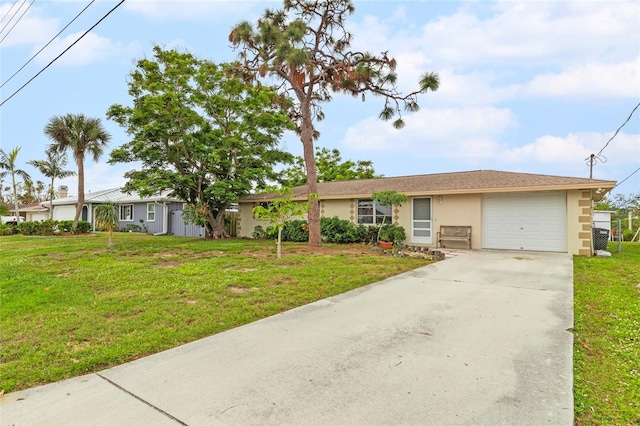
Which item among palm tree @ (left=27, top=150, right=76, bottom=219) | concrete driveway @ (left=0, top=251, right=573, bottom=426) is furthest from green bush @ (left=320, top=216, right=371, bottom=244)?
palm tree @ (left=27, top=150, right=76, bottom=219)

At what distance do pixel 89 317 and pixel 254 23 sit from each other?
1041 centimetres

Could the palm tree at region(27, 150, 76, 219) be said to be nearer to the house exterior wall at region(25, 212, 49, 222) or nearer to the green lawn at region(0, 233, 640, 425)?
the house exterior wall at region(25, 212, 49, 222)

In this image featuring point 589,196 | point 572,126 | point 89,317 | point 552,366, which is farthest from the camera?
point 572,126

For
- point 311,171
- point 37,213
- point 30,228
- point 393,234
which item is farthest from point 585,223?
point 37,213

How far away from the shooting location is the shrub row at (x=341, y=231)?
12922mm

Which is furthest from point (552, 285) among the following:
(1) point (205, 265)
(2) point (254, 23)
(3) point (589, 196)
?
(2) point (254, 23)

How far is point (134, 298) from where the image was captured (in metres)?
5.23

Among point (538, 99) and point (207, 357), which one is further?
point (538, 99)

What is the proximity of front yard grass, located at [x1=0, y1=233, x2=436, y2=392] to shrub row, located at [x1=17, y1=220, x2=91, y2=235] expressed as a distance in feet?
43.2

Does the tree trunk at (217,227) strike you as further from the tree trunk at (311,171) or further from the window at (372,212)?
the window at (372,212)

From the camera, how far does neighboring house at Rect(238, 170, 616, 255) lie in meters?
10.5

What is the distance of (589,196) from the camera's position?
10281mm

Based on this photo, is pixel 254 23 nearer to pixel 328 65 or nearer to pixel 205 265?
pixel 328 65

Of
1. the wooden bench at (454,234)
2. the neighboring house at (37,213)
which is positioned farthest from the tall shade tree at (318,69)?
the neighboring house at (37,213)
